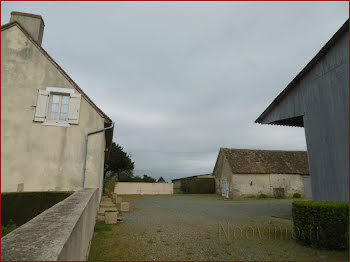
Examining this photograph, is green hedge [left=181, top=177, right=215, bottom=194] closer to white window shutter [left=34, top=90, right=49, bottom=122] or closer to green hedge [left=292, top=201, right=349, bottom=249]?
white window shutter [left=34, top=90, right=49, bottom=122]

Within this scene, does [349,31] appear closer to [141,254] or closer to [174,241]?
[174,241]

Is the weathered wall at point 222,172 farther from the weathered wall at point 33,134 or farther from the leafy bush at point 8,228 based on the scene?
the leafy bush at point 8,228

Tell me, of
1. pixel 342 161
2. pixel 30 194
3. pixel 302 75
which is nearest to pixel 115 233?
pixel 30 194

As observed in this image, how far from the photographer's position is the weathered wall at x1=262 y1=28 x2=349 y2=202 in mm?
6152

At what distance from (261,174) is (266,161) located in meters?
2.24

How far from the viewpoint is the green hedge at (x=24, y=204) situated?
8156 mm

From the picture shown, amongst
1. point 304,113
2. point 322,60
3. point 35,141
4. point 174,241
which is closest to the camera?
point 174,241

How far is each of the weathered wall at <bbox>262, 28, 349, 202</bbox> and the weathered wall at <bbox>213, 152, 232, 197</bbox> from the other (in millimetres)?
16897

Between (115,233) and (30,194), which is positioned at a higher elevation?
(30,194)

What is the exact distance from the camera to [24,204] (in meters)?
8.28

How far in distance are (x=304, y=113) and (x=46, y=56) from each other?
1027 centimetres

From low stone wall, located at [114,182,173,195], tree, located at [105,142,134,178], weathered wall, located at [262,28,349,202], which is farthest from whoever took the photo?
tree, located at [105,142,134,178]

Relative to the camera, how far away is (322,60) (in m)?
7.09

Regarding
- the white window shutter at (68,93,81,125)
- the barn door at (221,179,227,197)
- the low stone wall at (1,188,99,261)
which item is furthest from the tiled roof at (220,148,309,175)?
the low stone wall at (1,188,99,261)
